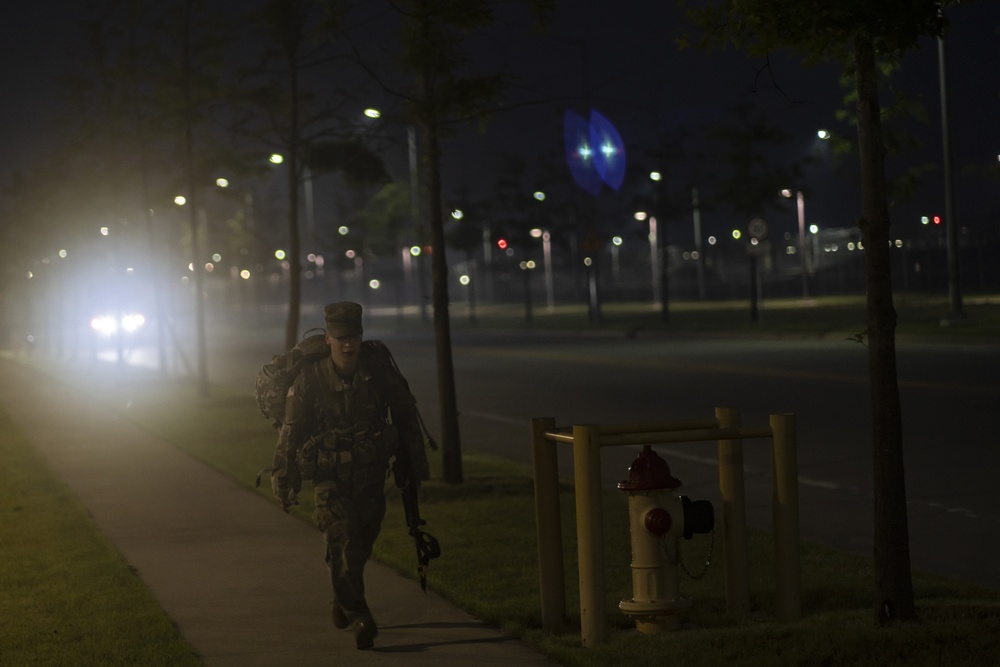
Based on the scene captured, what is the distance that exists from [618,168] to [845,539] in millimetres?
53331

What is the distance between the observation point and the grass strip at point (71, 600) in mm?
7285

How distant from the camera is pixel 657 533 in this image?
679 centimetres

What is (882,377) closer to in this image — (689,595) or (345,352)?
(689,595)

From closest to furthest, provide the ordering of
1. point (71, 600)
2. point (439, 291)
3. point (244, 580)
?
point (71, 600) → point (244, 580) → point (439, 291)

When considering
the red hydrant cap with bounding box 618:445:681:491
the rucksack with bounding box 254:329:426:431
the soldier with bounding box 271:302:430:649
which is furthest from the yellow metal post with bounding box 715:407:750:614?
the rucksack with bounding box 254:329:426:431

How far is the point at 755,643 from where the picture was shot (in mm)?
6582

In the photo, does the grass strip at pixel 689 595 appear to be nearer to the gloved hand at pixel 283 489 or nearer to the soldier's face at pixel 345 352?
the gloved hand at pixel 283 489

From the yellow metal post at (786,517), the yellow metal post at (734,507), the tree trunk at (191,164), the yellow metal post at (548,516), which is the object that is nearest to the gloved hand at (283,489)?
the yellow metal post at (548,516)

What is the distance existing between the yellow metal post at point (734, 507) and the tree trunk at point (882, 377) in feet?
2.22

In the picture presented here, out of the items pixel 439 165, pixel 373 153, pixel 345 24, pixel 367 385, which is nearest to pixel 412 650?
pixel 367 385

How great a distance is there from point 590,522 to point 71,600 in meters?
3.65

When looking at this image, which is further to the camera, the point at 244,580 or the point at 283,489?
the point at 244,580

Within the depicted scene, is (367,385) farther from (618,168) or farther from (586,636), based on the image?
(618,168)

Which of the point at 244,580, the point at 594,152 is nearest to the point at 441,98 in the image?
the point at 244,580
